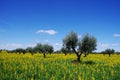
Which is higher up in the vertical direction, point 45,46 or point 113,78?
point 45,46

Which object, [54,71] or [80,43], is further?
[80,43]

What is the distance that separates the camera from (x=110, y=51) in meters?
99.7

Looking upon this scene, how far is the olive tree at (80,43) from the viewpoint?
149 ft

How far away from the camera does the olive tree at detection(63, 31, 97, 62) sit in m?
45.3

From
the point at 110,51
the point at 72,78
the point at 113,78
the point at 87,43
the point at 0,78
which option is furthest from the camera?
the point at 110,51

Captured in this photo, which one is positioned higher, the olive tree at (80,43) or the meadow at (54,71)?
the olive tree at (80,43)

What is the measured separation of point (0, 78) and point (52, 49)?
64684 millimetres

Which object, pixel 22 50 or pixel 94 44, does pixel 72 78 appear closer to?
pixel 94 44

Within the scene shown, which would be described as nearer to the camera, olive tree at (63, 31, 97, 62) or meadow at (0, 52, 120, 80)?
meadow at (0, 52, 120, 80)

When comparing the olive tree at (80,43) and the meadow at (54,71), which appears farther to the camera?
the olive tree at (80,43)

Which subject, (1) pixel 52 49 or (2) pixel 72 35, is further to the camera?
(1) pixel 52 49

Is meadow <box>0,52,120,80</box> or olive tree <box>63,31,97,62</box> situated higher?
olive tree <box>63,31,97,62</box>

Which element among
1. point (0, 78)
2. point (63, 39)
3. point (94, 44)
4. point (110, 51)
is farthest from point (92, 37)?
point (110, 51)

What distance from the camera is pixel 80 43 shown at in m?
45.6
